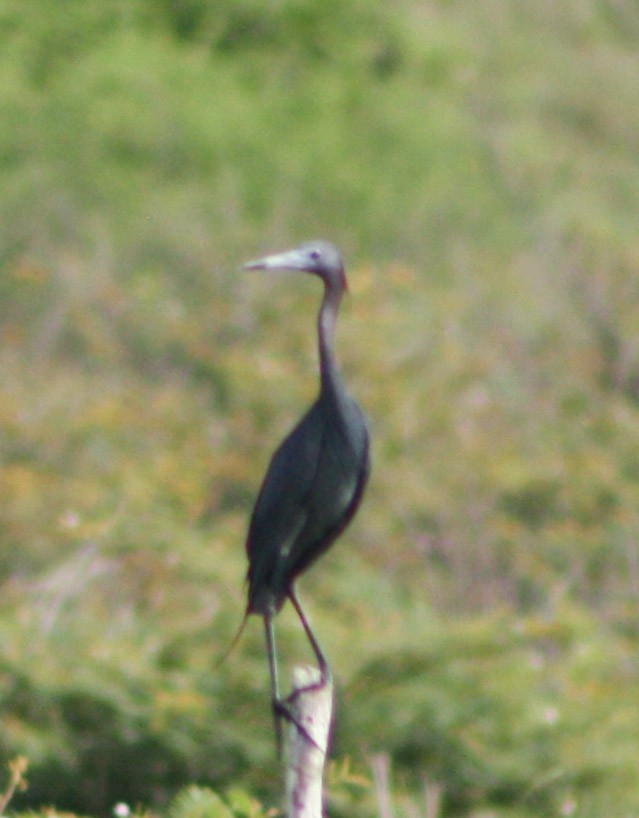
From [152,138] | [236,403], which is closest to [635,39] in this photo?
[152,138]

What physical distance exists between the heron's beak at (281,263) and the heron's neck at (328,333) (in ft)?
0.37

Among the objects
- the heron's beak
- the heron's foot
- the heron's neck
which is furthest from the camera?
the heron's foot

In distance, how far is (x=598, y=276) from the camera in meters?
18.4

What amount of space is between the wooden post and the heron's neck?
732 millimetres

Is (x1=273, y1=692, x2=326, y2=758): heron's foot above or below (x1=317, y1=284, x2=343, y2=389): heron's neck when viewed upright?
below

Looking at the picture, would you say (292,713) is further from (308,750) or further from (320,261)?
(320,261)

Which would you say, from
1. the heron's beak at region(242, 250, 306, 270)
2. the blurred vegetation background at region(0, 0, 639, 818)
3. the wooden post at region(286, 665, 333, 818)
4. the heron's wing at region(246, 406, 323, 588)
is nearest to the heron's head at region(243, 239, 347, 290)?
the heron's beak at region(242, 250, 306, 270)

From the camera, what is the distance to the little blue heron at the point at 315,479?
4.28 meters

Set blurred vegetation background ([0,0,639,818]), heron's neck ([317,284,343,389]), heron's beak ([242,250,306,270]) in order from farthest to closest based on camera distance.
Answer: blurred vegetation background ([0,0,639,818]) → heron's neck ([317,284,343,389]) → heron's beak ([242,250,306,270])

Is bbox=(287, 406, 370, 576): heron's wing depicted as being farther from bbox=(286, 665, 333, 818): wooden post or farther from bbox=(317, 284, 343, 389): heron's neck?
bbox=(286, 665, 333, 818): wooden post

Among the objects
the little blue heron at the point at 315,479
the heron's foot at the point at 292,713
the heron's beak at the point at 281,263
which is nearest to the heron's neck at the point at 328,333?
the little blue heron at the point at 315,479

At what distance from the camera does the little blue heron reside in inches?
168

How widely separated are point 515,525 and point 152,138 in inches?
431

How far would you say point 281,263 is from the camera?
4.12 metres
